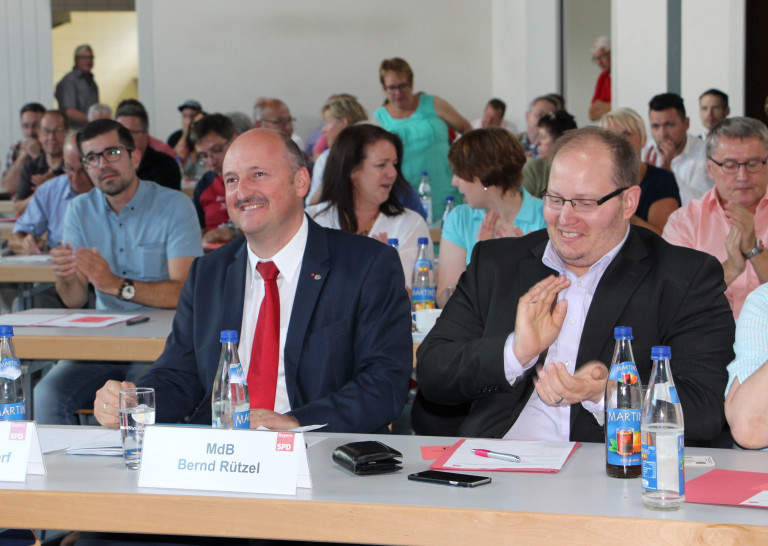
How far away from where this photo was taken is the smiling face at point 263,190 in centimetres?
243

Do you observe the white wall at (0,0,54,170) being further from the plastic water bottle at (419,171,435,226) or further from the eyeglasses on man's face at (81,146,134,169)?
the eyeglasses on man's face at (81,146,134,169)

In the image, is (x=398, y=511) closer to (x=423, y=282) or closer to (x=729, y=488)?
(x=729, y=488)

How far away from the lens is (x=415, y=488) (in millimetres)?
1566

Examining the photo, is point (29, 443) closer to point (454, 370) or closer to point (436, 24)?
point (454, 370)

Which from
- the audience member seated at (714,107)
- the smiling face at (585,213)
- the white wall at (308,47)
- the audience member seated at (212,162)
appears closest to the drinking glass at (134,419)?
the smiling face at (585,213)

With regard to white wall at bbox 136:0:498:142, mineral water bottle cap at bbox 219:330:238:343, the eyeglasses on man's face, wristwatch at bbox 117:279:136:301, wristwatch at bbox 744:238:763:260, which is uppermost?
white wall at bbox 136:0:498:142

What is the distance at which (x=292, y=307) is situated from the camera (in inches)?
94.0

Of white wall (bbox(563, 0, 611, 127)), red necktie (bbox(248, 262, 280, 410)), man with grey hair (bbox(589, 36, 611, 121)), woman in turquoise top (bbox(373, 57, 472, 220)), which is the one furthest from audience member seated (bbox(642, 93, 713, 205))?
white wall (bbox(563, 0, 611, 127))

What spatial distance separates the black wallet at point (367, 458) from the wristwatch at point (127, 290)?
6.62 ft

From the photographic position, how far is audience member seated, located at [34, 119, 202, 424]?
3.67 meters

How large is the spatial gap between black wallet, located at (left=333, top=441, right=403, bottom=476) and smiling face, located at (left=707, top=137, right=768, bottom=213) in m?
2.17

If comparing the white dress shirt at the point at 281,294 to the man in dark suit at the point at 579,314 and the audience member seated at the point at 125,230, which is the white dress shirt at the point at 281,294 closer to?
the man in dark suit at the point at 579,314

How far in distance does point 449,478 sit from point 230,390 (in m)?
0.59

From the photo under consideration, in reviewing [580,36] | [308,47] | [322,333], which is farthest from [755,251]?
Answer: [308,47]
